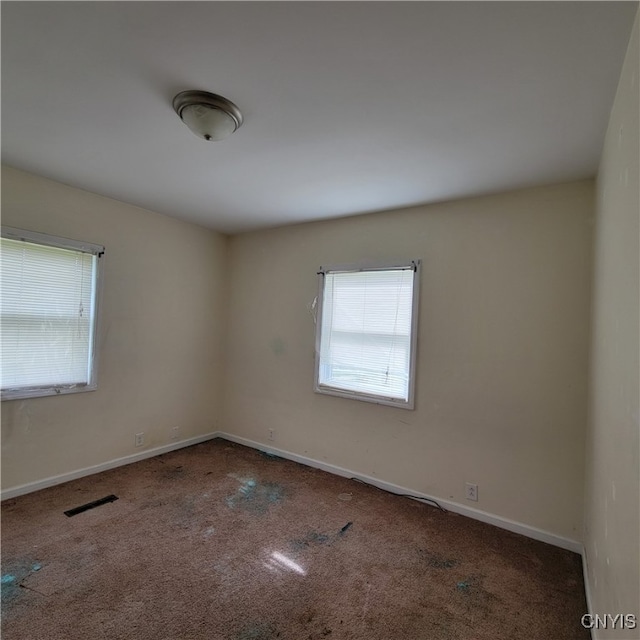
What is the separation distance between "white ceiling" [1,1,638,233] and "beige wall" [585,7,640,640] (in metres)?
0.22

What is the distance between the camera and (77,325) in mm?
2980

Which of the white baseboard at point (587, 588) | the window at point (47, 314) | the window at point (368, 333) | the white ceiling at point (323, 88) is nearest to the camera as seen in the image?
the white ceiling at point (323, 88)

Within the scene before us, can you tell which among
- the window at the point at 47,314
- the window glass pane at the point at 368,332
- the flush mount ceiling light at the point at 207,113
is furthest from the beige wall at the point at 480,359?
the window at the point at 47,314

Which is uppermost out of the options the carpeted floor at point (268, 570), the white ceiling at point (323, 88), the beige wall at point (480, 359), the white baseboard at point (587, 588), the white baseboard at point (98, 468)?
the white ceiling at point (323, 88)

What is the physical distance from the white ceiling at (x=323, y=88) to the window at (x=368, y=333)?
88 cm

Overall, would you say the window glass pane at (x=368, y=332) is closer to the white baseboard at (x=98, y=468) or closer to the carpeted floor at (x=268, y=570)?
the carpeted floor at (x=268, y=570)

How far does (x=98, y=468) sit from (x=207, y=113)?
3.12m

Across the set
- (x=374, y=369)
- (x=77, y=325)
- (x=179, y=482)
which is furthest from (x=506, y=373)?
(x=77, y=325)

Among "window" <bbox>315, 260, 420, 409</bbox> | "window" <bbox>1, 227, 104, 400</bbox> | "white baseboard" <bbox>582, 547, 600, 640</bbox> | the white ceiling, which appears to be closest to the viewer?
the white ceiling

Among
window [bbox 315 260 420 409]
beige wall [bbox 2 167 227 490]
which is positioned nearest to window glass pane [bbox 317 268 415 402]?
window [bbox 315 260 420 409]

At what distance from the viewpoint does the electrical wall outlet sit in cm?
262

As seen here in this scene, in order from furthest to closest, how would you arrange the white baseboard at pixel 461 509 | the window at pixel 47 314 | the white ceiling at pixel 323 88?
the window at pixel 47 314 < the white baseboard at pixel 461 509 < the white ceiling at pixel 323 88

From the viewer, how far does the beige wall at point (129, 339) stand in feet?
8.86
